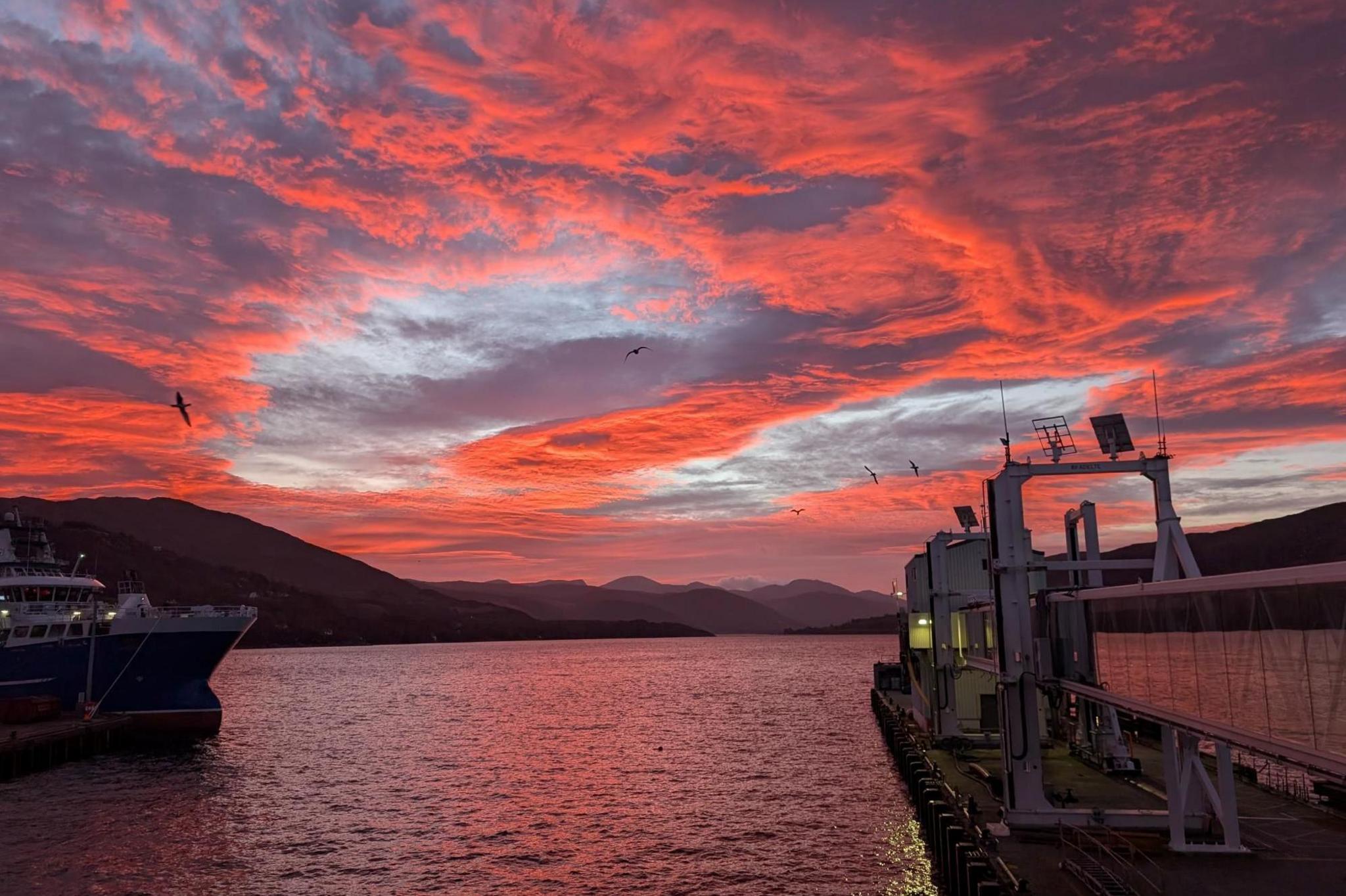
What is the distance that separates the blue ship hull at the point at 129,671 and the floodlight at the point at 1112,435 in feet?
227

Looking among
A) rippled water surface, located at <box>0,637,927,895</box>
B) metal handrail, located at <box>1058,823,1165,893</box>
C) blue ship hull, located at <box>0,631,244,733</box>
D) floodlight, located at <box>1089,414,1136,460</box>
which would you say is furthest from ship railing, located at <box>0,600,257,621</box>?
floodlight, located at <box>1089,414,1136,460</box>

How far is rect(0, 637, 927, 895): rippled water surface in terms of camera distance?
120ft

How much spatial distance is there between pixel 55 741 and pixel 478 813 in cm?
3309

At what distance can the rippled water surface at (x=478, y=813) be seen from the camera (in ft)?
120

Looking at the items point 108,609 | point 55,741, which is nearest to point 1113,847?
point 55,741

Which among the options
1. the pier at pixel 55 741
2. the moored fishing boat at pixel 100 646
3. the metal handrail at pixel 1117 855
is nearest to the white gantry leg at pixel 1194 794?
the metal handrail at pixel 1117 855

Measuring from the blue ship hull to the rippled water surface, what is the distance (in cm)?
528

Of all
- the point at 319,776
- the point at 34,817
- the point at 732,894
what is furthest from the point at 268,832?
the point at 732,894

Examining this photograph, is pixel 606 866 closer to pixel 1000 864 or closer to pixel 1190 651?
pixel 1000 864

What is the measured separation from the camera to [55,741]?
6162 cm

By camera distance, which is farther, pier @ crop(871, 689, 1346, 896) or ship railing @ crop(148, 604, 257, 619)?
ship railing @ crop(148, 604, 257, 619)

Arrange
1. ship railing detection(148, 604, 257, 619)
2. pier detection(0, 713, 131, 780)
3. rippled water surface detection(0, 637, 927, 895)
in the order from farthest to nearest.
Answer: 1. ship railing detection(148, 604, 257, 619)
2. pier detection(0, 713, 131, 780)
3. rippled water surface detection(0, 637, 927, 895)

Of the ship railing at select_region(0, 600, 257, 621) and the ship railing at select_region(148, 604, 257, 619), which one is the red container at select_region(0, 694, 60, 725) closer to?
the ship railing at select_region(0, 600, 257, 621)

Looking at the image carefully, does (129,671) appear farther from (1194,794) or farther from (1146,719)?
(1194,794)
